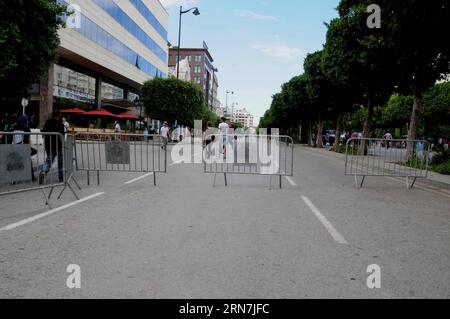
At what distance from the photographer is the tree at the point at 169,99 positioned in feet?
144

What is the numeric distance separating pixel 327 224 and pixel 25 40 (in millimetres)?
9850

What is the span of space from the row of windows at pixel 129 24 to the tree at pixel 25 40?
90.0ft

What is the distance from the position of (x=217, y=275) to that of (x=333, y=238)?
2032 mm

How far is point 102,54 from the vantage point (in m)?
38.7

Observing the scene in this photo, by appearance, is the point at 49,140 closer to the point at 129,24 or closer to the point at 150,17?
the point at 129,24

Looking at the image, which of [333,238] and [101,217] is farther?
[101,217]

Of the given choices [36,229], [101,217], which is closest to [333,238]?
[101,217]

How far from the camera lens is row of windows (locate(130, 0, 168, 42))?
159 feet

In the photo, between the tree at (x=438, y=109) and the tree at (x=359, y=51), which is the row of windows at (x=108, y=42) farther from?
the tree at (x=438, y=109)

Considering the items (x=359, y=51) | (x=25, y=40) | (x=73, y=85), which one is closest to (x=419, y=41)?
(x=359, y=51)

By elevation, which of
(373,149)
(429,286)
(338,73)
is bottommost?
(429,286)

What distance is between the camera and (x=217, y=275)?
371 cm

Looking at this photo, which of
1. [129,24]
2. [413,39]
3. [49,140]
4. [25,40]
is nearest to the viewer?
[49,140]
